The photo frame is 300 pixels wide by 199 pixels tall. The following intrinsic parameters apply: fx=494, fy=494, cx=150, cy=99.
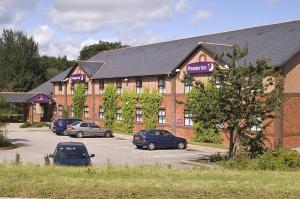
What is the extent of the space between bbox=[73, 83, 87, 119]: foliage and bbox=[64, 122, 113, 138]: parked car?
13096 mm

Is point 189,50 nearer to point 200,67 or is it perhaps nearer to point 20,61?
point 200,67

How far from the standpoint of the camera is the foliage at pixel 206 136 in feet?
125

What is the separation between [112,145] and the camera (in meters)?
37.2

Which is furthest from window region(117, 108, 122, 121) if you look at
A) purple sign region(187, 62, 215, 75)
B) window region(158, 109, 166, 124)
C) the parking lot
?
purple sign region(187, 62, 215, 75)

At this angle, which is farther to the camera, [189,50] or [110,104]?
[110,104]

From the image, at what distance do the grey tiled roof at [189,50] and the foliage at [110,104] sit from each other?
150 centimetres

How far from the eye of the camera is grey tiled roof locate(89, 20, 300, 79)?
36.0m

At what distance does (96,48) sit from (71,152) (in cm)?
7873

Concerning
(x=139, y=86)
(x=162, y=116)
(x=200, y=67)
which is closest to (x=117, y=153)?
(x=200, y=67)

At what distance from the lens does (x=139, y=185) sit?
31.8ft

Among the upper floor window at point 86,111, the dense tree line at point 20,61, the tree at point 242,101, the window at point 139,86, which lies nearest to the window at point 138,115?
the window at point 139,86

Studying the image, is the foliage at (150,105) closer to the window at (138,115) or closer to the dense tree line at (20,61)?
the window at (138,115)

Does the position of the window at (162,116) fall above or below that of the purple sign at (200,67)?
below

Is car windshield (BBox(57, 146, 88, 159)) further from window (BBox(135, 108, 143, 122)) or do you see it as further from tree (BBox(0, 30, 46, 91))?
tree (BBox(0, 30, 46, 91))
